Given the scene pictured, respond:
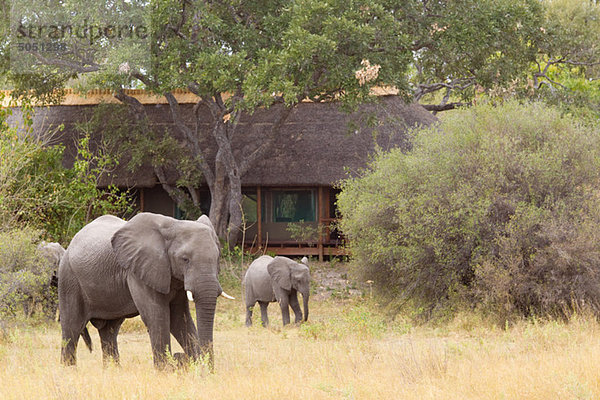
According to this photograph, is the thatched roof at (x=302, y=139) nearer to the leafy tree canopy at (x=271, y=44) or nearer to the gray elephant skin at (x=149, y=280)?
the leafy tree canopy at (x=271, y=44)

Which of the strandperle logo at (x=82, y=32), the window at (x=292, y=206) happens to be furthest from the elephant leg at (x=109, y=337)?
the window at (x=292, y=206)

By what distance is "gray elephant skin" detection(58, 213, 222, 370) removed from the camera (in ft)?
26.3

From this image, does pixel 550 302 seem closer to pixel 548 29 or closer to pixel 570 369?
pixel 570 369

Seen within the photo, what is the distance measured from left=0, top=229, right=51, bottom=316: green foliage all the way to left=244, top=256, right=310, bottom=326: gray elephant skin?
4102mm

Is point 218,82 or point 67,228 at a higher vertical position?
point 218,82

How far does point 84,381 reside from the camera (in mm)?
7422

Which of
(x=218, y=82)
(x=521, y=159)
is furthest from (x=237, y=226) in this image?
(x=521, y=159)

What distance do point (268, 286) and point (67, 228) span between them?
6.69m

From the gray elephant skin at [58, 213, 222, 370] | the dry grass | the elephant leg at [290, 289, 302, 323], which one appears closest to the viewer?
the dry grass

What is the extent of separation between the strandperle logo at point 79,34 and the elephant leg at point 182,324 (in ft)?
37.3

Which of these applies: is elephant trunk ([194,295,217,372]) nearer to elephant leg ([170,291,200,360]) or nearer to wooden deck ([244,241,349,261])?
elephant leg ([170,291,200,360])

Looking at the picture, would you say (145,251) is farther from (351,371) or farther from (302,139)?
(302,139)

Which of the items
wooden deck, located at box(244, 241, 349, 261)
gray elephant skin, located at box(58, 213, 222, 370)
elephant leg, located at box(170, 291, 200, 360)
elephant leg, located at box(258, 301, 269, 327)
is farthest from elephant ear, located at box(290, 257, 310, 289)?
wooden deck, located at box(244, 241, 349, 261)

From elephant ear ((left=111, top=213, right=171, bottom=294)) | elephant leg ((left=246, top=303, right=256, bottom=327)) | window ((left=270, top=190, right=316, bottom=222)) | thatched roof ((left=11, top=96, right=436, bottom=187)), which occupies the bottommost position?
elephant leg ((left=246, top=303, right=256, bottom=327))
